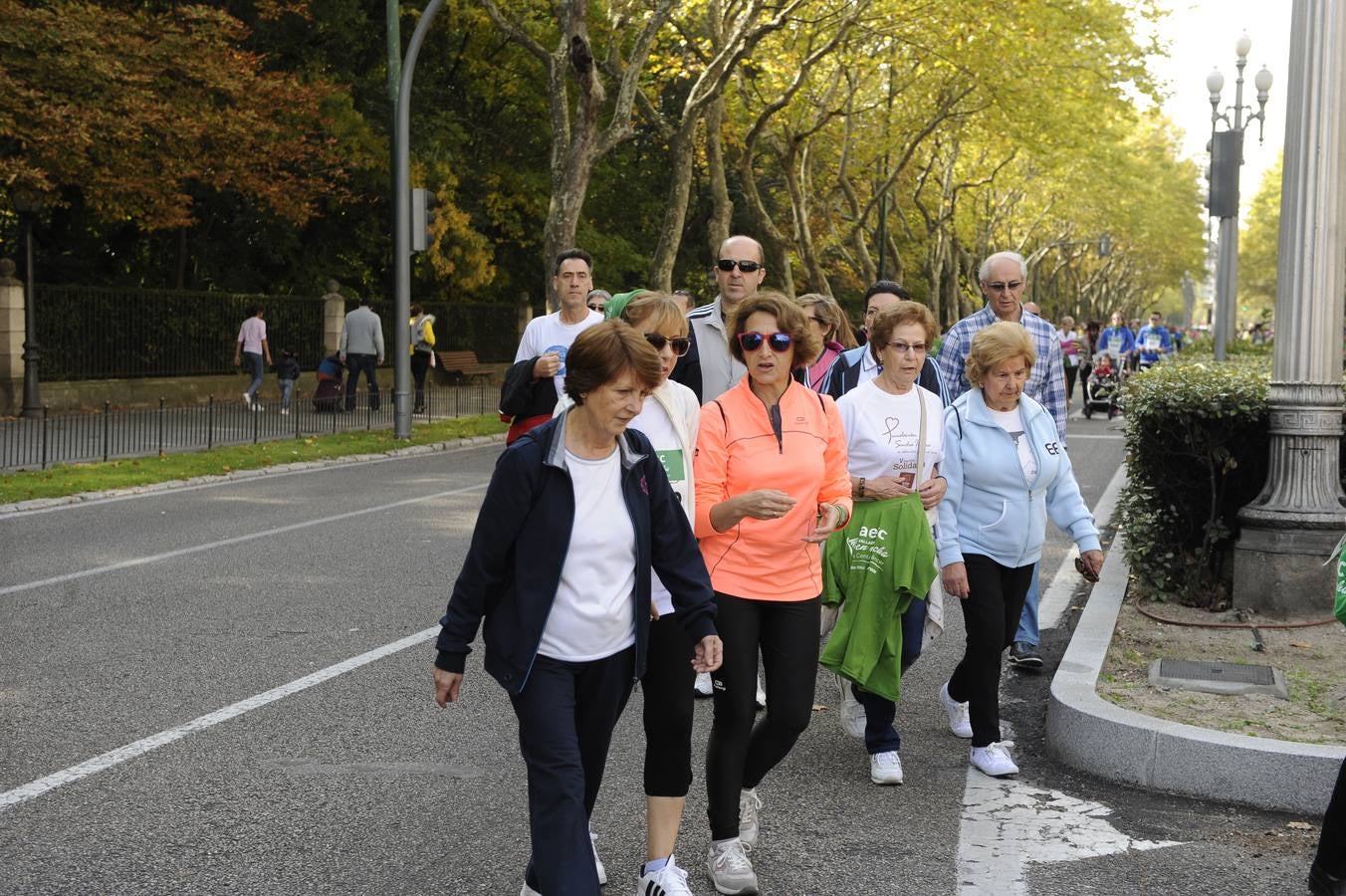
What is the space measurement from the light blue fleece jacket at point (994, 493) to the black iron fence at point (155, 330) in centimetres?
2089

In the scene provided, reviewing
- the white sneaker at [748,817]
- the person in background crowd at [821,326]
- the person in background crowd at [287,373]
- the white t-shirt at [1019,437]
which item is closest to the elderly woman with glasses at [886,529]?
the white t-shirt at [1019,437]

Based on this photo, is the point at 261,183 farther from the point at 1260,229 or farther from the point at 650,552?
the point at 1260,229

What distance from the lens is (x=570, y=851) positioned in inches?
141

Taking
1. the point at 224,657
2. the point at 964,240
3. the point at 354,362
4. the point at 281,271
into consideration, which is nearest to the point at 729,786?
the point at 224,657

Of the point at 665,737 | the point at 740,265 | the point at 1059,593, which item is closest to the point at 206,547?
the point at 1059,593

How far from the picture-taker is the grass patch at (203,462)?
14383 millimetres

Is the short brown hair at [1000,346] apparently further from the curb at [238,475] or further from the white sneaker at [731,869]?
the curb at [238,475]

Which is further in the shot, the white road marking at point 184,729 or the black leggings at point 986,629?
the black leggings at point 986,629

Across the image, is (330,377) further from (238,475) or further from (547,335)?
(547,335)

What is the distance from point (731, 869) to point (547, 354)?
2.59 meters

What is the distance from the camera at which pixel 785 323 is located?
4.50 m

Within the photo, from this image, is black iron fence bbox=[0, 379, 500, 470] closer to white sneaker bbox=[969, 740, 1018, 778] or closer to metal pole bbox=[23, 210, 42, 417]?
metal pole bbox=[23, 210, 42, 417]

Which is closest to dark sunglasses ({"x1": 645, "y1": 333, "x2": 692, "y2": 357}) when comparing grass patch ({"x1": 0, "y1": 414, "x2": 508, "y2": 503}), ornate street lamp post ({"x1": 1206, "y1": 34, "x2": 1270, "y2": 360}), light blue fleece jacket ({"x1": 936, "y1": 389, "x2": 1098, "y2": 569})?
light blue fleece jacket ({"x1": 936, "y1": 389, "x2": 1098, "y2": 569})

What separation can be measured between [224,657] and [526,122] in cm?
3068
